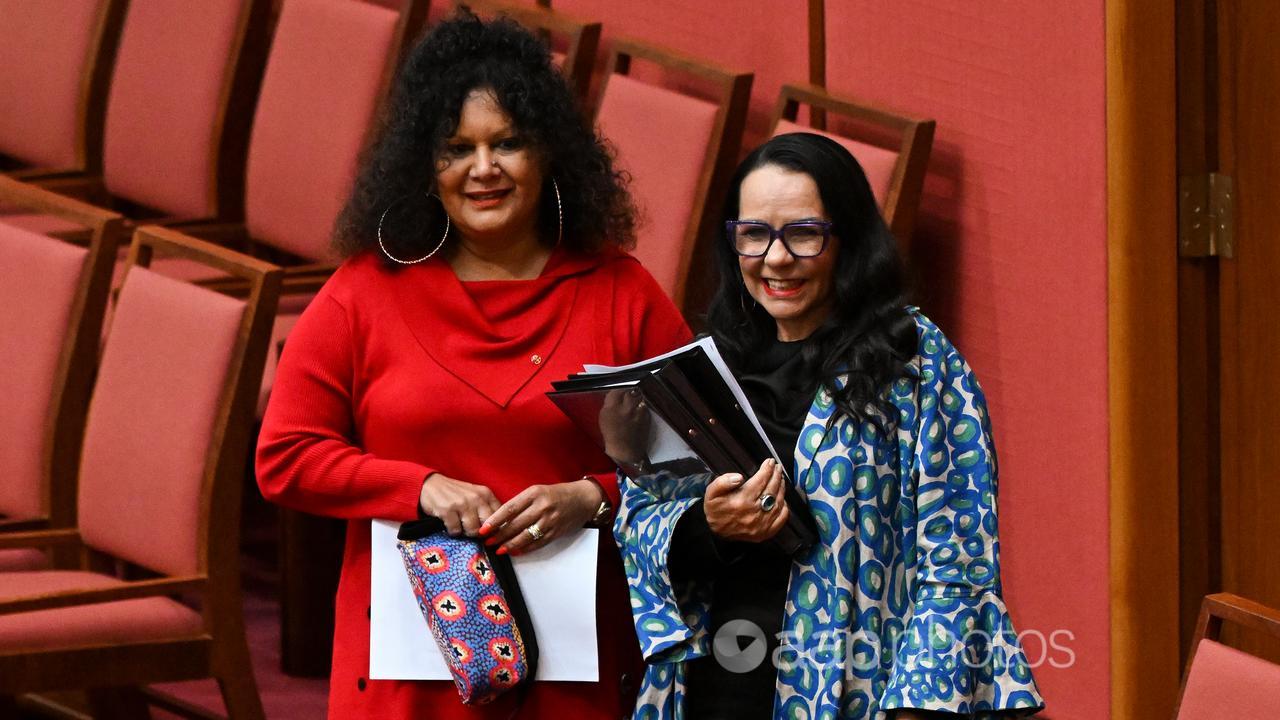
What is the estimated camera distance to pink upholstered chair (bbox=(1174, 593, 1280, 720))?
162 cm

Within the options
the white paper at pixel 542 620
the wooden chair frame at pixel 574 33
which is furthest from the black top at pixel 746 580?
the wooden chair frame at pixel 574 33

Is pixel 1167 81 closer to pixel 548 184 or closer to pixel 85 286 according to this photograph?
pixel 548 184

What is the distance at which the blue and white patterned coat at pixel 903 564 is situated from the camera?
5.57 ft

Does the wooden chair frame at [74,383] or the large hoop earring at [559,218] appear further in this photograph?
the wooden chair frame at [74,383]

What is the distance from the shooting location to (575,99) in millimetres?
2049

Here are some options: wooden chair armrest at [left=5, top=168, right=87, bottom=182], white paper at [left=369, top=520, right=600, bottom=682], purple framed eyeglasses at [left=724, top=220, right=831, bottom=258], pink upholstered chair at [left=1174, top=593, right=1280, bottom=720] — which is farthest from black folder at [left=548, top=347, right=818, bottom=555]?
wooden chair armrest at [left=5, top=168, right=87, bottom=182]

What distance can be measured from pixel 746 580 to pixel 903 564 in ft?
0.48

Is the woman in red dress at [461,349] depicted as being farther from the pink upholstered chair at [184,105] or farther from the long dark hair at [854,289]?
the pink upholstered chair at [184,105]

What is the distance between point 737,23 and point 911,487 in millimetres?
1946


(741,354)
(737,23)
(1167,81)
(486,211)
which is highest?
(737,23)

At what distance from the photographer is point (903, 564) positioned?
174 centimetres

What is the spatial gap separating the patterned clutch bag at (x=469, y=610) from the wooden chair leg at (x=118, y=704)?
1338mm

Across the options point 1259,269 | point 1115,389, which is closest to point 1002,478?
point 1115,389

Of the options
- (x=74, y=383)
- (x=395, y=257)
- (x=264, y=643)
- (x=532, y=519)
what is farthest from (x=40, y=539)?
(x=532, y=519)
